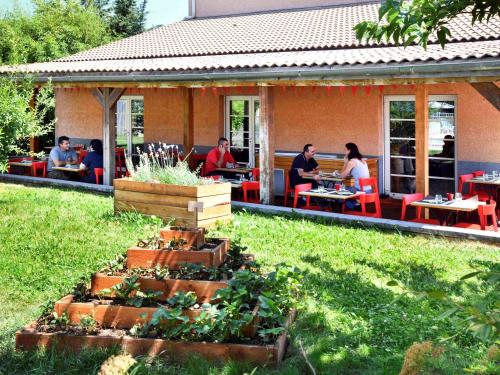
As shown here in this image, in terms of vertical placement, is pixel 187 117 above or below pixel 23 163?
above

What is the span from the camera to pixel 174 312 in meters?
4.65

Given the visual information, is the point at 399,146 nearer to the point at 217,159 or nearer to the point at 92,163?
the point at 217,159

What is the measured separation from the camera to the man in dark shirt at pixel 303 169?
1199cm

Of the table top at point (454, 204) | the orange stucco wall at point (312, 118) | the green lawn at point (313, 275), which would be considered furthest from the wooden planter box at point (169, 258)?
the orange stucco wall at point (312, 118)

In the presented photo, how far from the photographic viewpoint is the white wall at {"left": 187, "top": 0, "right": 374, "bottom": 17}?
718 inches

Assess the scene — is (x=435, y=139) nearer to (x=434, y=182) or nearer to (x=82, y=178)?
(x=434, y=182)

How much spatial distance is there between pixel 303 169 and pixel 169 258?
22.1 feet

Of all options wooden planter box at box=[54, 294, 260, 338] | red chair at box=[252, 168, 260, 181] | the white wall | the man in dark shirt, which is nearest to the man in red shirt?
red chair at box=[252, 168, 260, 181]

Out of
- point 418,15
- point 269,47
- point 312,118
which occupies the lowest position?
point 418,15

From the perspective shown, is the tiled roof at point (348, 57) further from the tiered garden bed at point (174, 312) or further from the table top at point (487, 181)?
the tiered garden bed at point (174, 312)

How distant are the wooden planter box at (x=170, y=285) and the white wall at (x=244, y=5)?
14077 mm

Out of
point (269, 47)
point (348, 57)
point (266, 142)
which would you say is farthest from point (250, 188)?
point (269, 47)

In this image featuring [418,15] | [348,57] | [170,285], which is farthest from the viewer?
[348,57]

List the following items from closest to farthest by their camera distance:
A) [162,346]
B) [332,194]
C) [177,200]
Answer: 1. [162,346]
2. [177,200]
3. [332,194]
